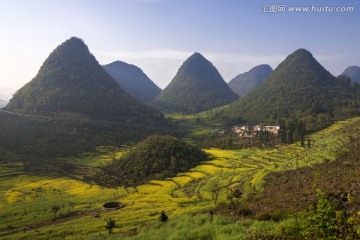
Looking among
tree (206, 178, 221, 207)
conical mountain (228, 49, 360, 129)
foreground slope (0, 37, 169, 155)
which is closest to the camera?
tree (206, 178, 221, 207)

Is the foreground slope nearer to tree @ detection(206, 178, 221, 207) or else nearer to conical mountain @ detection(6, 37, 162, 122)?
conical mountain @ detection(6, 37, 162, 122)

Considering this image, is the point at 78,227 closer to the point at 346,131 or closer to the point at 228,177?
the point at 228,177

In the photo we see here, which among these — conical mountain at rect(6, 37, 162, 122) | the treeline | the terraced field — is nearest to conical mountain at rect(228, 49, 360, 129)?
conical mountain at rect(6, 37, 162, 122)

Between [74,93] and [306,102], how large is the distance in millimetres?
115423

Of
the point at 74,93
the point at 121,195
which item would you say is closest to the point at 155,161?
the point at 121,195

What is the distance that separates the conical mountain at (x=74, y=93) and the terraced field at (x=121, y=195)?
2195 inches

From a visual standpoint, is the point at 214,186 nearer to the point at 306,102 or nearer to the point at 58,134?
the point at 58,134

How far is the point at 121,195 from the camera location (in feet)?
201

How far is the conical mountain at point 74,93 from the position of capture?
458 feet

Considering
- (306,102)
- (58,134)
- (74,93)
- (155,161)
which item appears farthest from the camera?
(306,102)

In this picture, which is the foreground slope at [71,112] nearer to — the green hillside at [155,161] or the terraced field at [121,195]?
the terraced field at [121,195]

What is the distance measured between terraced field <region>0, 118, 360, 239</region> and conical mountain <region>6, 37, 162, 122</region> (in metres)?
55.8

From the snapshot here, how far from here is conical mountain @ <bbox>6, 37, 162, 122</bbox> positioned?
13958 cm

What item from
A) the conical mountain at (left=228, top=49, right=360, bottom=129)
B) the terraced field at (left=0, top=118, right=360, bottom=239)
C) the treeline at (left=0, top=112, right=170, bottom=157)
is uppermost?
the conical mountain at (left=228, top=49, right=360, bottom=129)
